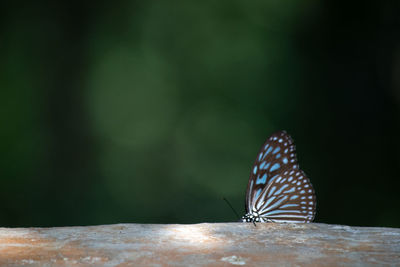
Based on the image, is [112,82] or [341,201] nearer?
[341,201]

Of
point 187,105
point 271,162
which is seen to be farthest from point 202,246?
point 187,105

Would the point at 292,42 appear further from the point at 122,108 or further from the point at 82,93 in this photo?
the point at 82,93

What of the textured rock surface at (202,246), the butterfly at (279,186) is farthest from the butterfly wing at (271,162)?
the textured rock surface at (202,246)

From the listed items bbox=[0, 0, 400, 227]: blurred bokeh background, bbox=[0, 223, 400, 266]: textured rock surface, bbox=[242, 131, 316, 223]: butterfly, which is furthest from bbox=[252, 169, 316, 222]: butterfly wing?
bbox=[0, 0, 400, 227]: blurred bokeh background

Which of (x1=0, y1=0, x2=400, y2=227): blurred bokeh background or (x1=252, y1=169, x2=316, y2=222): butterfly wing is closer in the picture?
(x1=252, y1=169, x2=316, y2=222): butterfly wing

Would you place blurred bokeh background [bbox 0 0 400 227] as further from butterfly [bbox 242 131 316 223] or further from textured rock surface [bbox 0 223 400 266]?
textured rock surface [bbox 0 223 400 266]

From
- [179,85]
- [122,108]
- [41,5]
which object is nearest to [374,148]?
[179,85]
